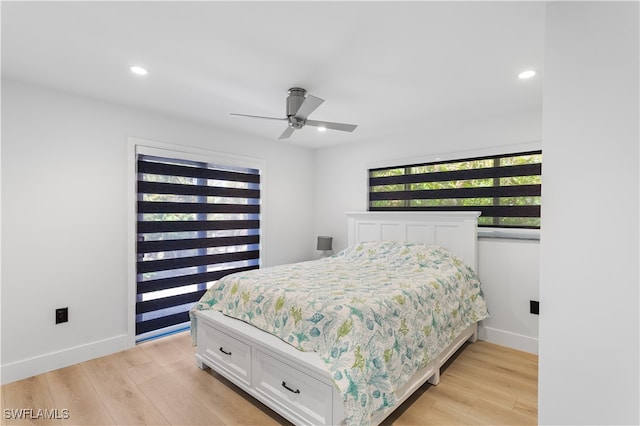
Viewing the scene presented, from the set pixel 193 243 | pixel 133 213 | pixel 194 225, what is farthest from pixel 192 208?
pixel 133 213

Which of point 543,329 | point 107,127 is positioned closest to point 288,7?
point 543,329

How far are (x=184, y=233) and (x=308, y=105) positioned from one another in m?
2.12

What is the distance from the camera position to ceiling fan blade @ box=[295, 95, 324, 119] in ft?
7.05

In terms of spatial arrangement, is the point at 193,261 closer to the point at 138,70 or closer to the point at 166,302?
the point at 166,302

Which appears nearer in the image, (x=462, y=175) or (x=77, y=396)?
(x=77, y=396)

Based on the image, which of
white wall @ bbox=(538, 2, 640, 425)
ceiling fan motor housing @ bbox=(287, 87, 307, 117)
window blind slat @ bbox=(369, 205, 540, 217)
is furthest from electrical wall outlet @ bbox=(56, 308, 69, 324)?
window blind slat @ bbox=(369, 205, 540, 217)

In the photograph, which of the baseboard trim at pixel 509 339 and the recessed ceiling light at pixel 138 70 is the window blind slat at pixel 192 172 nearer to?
the recessed ceiling light at pixel 138 70

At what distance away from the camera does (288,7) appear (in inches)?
59.4

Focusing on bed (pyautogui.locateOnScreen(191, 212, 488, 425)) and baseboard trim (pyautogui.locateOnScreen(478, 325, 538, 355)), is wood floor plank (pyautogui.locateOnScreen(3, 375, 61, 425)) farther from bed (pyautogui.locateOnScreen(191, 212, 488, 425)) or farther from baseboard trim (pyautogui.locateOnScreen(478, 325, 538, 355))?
baseboard trim (pyautogui.locateOnScreen(478, 325, 538, 355))

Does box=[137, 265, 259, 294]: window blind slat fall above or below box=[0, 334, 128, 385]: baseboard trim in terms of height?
above

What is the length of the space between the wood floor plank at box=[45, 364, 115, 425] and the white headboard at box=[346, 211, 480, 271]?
303cm

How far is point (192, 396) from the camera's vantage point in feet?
7.16

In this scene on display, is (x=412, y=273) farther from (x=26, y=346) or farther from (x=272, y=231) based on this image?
(x=26, y=346)

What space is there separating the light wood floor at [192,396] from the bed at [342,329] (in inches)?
5.0
